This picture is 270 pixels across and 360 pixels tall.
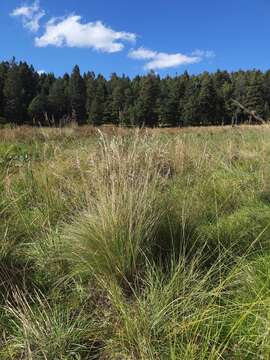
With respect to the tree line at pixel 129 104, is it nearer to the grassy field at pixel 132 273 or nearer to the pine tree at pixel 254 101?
the pine tree at pixel 254 101

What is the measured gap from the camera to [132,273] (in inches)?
80.0

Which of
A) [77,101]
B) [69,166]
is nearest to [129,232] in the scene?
[69,166]

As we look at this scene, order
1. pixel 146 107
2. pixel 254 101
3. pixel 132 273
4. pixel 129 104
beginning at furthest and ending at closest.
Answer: pixel 146 107 → pixel 129 104 → pixel 254 101 → pixel 132 273

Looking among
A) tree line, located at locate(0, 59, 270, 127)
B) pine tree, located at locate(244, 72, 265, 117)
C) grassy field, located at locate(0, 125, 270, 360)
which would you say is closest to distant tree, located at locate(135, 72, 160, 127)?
tree line, located at locate(0, 59, 270, 127)

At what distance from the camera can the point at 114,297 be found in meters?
1.74

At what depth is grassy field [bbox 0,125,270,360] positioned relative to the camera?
5.01ft

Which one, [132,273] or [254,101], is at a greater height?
[254,101]

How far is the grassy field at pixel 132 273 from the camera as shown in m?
1.53

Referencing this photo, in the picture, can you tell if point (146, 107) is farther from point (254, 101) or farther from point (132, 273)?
point (132, 273)

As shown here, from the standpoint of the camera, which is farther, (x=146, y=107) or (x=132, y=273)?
(x=146, y=107)

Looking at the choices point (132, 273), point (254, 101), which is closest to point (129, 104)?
point (254, 101)

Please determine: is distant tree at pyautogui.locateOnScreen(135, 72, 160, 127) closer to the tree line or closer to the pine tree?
the tree line

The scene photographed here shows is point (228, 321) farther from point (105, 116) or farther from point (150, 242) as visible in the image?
point (105, 116)

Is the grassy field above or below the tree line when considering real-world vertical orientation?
below
